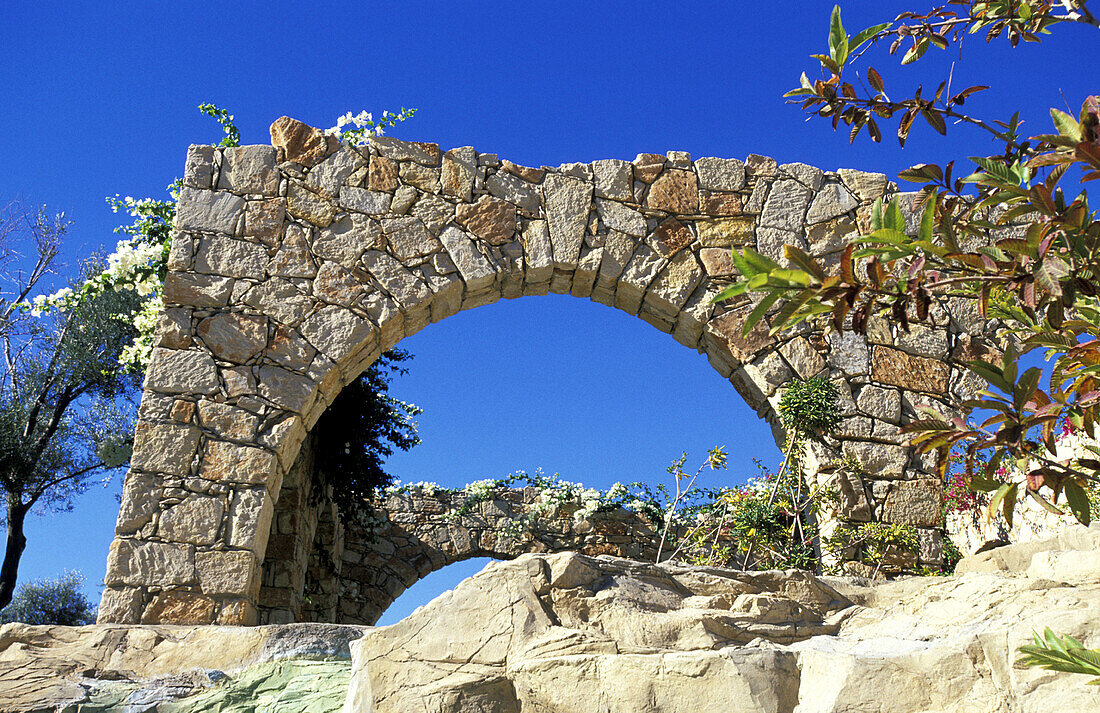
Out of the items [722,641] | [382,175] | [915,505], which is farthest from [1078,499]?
[382,175]

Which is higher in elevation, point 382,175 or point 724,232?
point 382,175

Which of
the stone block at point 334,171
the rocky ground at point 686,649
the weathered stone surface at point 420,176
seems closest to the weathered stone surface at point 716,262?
the weathered stone surface at point 420,176

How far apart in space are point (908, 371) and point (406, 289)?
3103 mm

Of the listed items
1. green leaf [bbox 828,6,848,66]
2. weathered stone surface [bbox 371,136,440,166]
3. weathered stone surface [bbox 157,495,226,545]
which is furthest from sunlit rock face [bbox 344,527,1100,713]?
weathered stone surface [bbox 371,136,440,166]

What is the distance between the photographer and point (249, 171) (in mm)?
5406

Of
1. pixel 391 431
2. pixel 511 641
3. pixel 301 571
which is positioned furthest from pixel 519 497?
pixel 511 641

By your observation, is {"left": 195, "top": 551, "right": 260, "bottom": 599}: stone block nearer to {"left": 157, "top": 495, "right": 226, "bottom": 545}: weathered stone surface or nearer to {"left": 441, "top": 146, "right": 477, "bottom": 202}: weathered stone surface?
{"left": 157, "top": 495, "right": 226, "bottom": 545}: weathered stone surface

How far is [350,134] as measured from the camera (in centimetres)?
586

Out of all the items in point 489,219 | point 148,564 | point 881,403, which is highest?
point 489,219

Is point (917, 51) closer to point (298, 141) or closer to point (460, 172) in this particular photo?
point (460, 172)

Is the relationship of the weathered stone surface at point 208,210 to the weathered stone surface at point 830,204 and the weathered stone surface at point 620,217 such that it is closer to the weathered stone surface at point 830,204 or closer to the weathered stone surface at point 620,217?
the weathered stone surface at point 620,217

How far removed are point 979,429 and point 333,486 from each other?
6252mm

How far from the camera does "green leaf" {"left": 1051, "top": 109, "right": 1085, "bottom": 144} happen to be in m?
1.70

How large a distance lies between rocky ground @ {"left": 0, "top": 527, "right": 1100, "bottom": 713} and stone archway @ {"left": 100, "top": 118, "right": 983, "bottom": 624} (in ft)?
5.48
